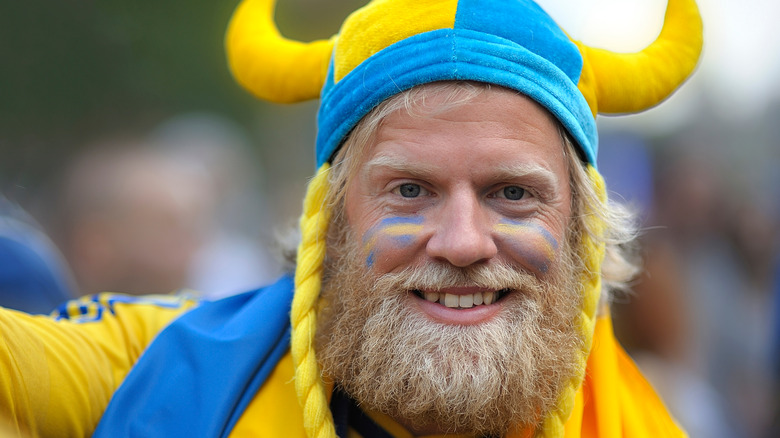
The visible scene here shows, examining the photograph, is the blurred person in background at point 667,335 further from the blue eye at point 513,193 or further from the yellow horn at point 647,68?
the blue eye at point 513,193

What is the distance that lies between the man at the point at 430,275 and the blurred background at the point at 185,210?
0.94 meters

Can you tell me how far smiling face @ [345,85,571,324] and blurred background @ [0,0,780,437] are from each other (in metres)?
1.12

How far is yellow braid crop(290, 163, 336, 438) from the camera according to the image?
1.99 m

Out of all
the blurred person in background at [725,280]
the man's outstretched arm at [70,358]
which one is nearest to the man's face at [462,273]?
the man's outstretched arm at [70,358]

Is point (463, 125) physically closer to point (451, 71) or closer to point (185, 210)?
point (451, 71)

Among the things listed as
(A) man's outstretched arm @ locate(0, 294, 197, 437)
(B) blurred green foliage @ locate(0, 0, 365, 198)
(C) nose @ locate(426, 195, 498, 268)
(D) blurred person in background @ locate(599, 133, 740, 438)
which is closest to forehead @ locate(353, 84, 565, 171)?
(C) nose @ locate(426, 195, 498, 268)

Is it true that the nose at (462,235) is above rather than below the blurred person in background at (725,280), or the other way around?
above

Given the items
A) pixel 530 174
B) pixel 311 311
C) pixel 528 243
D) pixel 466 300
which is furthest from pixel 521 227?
pixel 311 311

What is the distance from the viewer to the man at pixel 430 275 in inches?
78.8

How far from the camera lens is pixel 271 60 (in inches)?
94.3

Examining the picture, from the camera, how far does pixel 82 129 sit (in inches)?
173

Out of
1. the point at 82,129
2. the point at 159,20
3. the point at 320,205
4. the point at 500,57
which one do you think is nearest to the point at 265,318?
the point at 320,205

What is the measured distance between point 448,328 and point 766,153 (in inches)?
254

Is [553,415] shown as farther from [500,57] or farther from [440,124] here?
[500,57]
